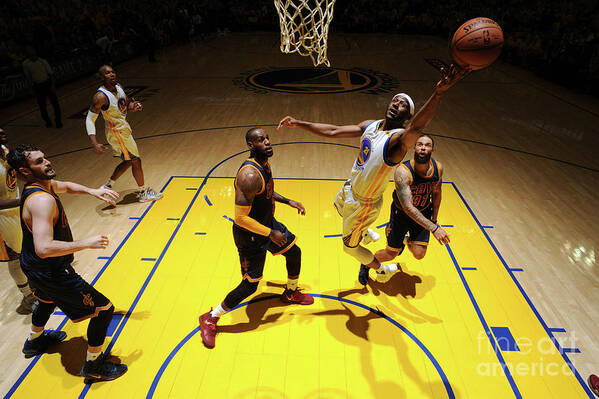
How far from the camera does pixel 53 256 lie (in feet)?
8.59

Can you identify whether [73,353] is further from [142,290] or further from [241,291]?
[241,291]

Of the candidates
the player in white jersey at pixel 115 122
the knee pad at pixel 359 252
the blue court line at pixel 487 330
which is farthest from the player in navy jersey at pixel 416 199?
the player in white jersey at pixel 115 122

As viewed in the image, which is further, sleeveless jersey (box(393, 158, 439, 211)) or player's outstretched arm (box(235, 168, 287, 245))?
sleeveless jersey (box(393, 158, 439, 211))

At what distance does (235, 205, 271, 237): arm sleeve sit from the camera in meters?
3.10

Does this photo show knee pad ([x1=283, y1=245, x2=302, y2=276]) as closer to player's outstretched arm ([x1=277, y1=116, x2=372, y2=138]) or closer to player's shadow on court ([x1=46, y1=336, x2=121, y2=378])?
player's outstretched arm ([x1=277, y1=116, x2=372, y2=138])

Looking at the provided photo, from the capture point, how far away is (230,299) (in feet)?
11.3

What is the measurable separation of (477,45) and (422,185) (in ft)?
4.96

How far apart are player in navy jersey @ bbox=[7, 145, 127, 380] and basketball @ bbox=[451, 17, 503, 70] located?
2.77 meters

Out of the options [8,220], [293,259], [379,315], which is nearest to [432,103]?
[293,259]

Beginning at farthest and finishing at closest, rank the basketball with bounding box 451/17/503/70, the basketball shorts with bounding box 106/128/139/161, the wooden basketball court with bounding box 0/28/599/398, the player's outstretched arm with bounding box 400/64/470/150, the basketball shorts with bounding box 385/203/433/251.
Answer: the basketball shorts with bounding box 106/128/139/161
the basketball shorts with bounding box 385/203/433/251
the wooden basketball court with bounding box 0/28/599/398
the basketball with bounding box 451/17/503/70
the player's outstretched arm with bounding box 400/64/470/150

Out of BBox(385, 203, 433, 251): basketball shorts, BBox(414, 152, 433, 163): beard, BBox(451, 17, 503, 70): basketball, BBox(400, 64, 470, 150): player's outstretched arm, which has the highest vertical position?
BBox(451, 17, 503, 70): basketball

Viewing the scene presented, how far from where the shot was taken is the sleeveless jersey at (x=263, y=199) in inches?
126

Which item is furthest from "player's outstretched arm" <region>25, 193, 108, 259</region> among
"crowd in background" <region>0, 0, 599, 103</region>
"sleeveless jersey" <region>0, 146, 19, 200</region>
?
"crowd in background" <region>0, 0, 599, 103</region>

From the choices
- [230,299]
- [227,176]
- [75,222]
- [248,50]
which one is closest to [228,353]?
[230,299]
